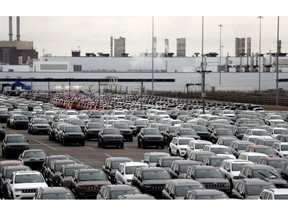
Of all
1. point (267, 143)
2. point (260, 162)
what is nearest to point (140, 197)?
point (260, 162)

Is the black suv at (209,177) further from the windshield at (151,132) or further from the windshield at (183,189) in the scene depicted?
the windshield at (151,132)

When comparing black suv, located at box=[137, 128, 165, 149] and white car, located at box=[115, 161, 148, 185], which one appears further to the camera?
black suv, located at box=[137, 128, 165, 149]

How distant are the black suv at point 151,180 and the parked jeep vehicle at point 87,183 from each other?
3.65ft

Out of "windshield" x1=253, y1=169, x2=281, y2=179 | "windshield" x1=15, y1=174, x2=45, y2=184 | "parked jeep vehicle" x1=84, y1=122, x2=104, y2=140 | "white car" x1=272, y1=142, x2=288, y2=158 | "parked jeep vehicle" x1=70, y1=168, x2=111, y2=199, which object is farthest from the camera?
"parked jeep vehicle" x1=84, y1=122, x2=104, y2=140

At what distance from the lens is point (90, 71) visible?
563ft

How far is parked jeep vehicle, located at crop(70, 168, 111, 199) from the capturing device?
24.3 m

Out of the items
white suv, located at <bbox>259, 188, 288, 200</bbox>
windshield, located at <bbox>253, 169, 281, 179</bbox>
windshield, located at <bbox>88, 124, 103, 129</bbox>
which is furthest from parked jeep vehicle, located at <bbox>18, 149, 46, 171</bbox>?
windshield, located at <bbox>88, 124, 103, 129</bbox>

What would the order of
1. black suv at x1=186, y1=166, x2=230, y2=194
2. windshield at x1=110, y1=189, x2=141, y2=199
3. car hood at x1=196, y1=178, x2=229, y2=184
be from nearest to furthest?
windshield at x1=110, y1=189, x2=141, y2=199 < black suv at x1=186, y1=166, x2=230, y2=194 < car hood at x1=196, y1=178, x2=229, y2=184

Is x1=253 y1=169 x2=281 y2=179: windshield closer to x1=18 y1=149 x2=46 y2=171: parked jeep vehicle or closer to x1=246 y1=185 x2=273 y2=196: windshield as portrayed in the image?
x1=246 y1=185 x2=273 y2=196: windshield

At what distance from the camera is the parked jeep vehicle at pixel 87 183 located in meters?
24.3

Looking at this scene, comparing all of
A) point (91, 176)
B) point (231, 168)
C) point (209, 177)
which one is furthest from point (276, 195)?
point (231, 168)

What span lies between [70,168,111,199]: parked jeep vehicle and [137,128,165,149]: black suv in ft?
66.5

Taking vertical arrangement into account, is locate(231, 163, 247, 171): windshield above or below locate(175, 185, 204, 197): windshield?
below

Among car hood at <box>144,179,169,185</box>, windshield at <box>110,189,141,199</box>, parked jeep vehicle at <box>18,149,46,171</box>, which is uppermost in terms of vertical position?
windshield at <box>110,189,141,199</box>
